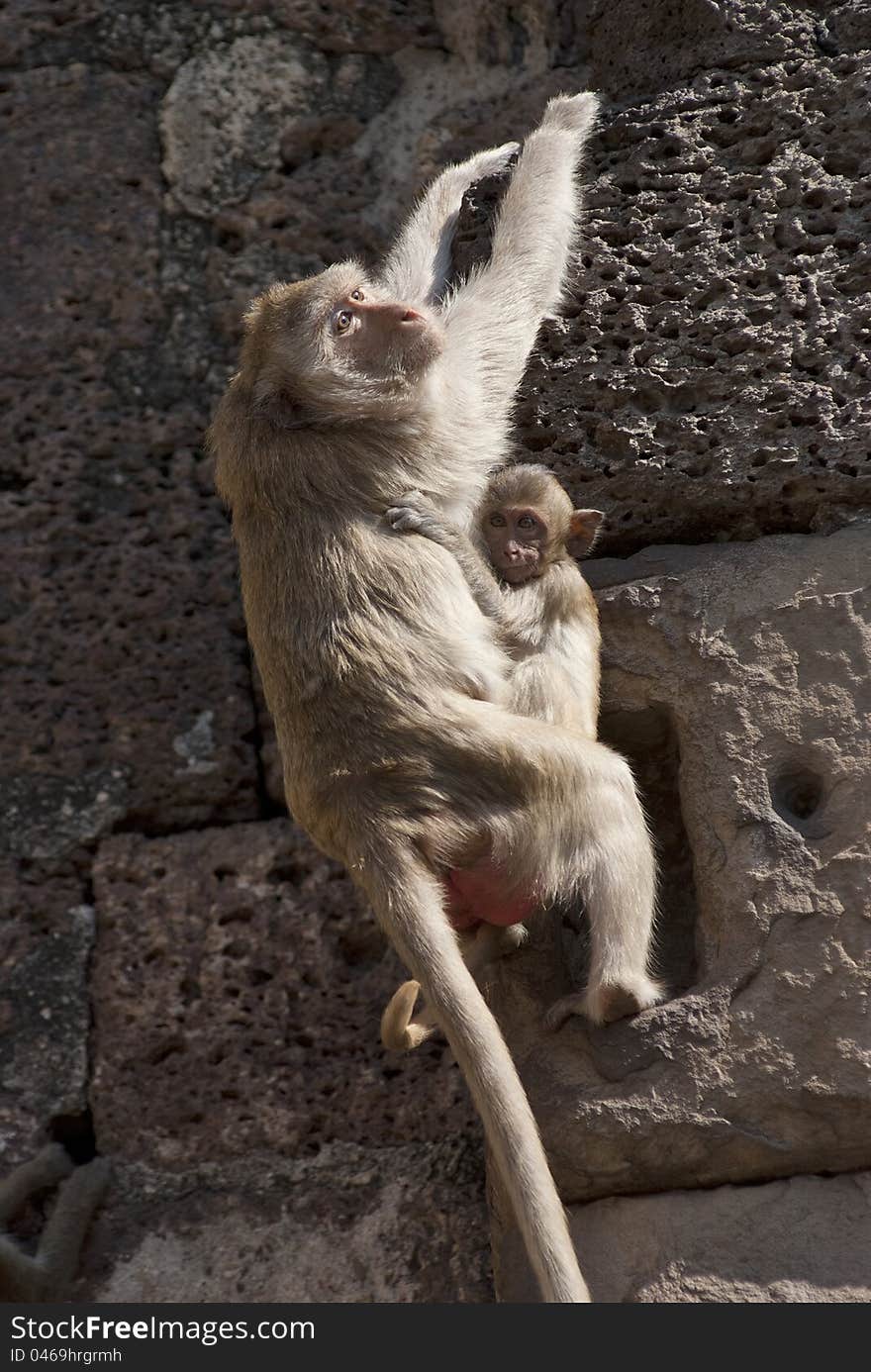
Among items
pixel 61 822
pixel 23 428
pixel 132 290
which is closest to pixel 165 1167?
pixel 61 822

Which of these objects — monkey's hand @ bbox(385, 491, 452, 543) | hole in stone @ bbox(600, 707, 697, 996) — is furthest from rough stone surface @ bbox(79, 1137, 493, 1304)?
monkey's hand @ bbox(385, 491, 452, 543)

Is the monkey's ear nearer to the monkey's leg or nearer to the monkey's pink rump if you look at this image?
the monkey's pink rump

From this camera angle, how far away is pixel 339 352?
4.21 m

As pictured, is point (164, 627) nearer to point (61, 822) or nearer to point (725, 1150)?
point (61, 822)

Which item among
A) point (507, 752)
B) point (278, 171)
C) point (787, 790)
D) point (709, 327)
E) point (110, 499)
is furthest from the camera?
point (278, 171)

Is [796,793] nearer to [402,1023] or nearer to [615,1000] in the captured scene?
[615,1000]

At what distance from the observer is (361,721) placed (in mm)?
3699

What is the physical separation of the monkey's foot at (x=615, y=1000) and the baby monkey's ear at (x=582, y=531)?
1.07 m

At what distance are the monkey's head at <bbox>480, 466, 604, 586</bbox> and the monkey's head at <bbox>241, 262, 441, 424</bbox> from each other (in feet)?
1.16

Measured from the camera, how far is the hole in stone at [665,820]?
13.2 feet

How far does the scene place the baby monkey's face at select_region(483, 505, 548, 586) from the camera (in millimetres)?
4027

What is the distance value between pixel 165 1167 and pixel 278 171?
→ 11.0ft

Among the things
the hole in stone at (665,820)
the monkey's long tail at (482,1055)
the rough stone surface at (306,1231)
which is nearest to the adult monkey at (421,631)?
the monkey's long tail at (482,1055)

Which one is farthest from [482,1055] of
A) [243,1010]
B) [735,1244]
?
[243,1010]
